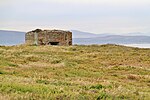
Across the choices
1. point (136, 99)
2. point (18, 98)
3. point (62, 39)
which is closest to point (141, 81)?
point (136, 99)

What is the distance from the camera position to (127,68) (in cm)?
3306

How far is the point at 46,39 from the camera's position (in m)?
66.8

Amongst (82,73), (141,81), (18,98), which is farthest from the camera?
(82,73)

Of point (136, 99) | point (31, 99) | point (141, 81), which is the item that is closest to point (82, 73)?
point (141, 81)

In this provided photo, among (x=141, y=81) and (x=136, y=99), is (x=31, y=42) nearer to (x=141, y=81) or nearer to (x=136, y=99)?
(x=141, y=81)

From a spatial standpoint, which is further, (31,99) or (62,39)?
(62,39)

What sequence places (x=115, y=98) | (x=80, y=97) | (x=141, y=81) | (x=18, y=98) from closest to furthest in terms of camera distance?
1. (x=18, y=98)
2. (x=80, y=97)
3. (x=115, y=98)
4. (x=141, y=81)

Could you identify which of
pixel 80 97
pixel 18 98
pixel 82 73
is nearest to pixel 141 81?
pixel 82 73

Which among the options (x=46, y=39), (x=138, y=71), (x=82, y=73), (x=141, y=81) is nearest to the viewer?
(x=141, y=81)

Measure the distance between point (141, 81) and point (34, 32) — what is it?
44585 mm

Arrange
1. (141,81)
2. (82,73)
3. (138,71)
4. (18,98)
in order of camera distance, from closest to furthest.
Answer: (18,98) < (141,81) < (82,73) < (138,71)

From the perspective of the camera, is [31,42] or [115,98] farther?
[31,42]

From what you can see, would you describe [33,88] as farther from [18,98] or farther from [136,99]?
[136,99]

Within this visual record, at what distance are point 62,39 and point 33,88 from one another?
54154mm
